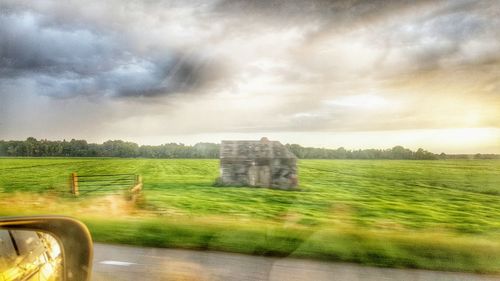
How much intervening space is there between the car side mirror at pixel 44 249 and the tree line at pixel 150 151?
7181cm

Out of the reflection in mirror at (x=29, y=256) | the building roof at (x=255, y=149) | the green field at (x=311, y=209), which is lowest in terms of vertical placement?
the green field at (x=311, y=209)

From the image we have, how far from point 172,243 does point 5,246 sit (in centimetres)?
612

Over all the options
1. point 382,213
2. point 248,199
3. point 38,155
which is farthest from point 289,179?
point 38,155

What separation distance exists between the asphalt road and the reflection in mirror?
3861 millimetres

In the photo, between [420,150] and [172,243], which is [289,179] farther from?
[420,150]

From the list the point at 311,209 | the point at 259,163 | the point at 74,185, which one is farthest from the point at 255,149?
the point at 74,185

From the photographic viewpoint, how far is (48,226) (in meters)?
1.73

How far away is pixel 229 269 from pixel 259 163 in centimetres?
3202

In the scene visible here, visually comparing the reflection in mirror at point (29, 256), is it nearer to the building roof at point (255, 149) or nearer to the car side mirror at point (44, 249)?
the car side mirror at point (44, 249)

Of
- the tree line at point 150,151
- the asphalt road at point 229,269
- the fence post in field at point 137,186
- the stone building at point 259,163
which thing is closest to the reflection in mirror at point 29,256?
the asphalt road at point 229,269

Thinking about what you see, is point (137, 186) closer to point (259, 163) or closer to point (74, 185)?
point (74, 185)

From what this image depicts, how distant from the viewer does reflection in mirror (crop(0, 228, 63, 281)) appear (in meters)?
1.43

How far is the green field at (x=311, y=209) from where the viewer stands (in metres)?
7.14

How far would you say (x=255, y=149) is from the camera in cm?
3794
